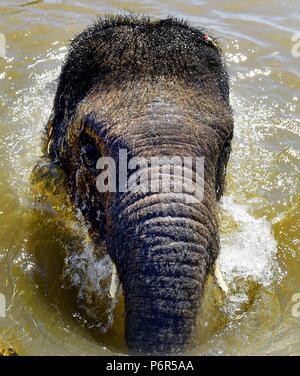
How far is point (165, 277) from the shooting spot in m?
3.22

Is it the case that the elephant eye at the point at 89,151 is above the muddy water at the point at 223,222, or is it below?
above

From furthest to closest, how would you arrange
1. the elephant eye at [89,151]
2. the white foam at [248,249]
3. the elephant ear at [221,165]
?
1. the white foam at [248,249]
2. the elephant ear at [221,165]
3. the elephant eye at [89,151]

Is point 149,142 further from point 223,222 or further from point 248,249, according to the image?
point 223,222

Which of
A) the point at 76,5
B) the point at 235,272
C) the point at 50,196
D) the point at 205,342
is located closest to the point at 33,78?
the point at 76,5

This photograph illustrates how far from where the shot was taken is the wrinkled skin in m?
3.25

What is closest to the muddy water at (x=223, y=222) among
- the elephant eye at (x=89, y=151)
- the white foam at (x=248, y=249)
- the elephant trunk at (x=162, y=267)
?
the white foam at (x=248, y=249)

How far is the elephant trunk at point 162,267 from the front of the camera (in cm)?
321

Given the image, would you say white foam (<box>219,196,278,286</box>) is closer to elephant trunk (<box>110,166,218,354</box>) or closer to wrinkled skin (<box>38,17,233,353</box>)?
wrinkled skin (<box>38,17,233,353</box>)

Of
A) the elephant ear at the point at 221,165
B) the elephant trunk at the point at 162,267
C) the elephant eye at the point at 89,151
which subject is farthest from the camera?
the elephant ear at the point at 221,165

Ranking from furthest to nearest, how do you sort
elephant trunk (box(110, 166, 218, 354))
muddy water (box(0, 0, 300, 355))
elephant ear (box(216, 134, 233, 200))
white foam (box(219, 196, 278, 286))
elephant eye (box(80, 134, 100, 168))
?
white foam (box(219, 196, 278, 286)) < elephant ear (box(216, 134, 233, 200)) < elephant eye (box(80, 134, 100, 168)) < muddy water (box(0, 0, 300, 355)) < elephant trunk (box(110, 166, 218, 354))

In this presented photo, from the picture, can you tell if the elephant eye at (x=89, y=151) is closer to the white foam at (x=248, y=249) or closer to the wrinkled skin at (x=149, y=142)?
the wrinkled skin at (x=149, y=142)

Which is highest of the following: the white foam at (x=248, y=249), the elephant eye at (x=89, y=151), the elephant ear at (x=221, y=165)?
the elephant eye at (x=89, y=151)

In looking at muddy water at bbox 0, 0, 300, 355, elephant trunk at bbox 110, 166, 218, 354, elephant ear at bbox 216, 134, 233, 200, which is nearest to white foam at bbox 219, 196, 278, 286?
muddy water at bbox 0, 0, 300, 355
